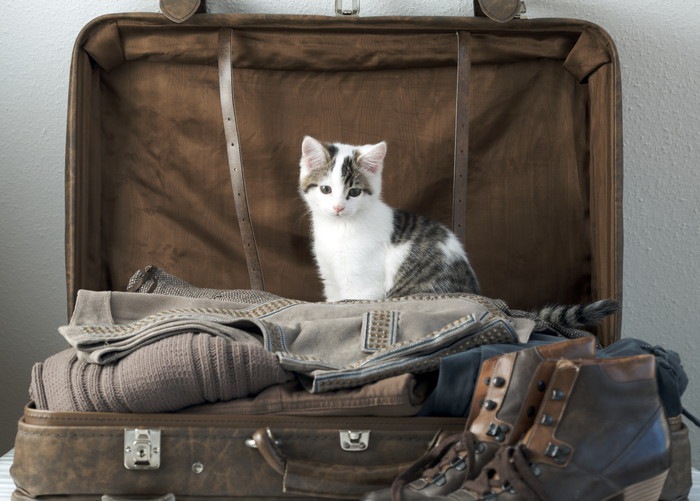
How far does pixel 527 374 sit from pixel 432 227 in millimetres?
624

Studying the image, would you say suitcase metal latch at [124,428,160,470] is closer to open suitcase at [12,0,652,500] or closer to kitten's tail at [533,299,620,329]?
open suitcase at [12,0,652,500]

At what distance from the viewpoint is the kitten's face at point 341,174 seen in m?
1.36

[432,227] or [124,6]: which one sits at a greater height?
[124,6]

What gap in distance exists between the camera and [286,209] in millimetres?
1507

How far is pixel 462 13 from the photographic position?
1.49 meters

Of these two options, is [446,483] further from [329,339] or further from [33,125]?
[33,125]

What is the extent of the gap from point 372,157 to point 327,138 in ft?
0.60

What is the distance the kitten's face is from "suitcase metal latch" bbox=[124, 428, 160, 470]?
637mm

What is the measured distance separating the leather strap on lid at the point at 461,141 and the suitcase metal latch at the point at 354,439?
2.16ft

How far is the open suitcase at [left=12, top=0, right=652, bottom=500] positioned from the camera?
1340 millimetres

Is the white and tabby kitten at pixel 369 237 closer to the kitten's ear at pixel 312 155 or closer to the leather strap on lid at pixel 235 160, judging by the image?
the kitten's ear at pixel 312 155

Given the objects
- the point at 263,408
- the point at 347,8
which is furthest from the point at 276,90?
the point at 263,408

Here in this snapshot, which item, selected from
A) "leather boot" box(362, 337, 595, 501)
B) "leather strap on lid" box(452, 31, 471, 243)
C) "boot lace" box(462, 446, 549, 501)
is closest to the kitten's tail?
"leather strap on lid" box(452, 31, 471, 243)

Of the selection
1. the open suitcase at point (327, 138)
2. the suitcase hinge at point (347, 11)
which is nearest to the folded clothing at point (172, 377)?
the open suitcase at point (327, 138)
